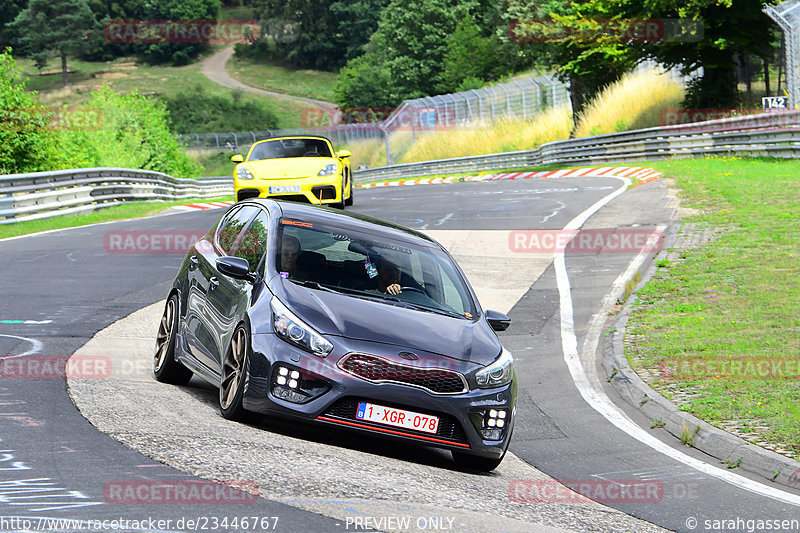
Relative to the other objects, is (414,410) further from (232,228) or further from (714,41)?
(714,41)

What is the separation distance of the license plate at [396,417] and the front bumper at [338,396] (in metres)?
0.03

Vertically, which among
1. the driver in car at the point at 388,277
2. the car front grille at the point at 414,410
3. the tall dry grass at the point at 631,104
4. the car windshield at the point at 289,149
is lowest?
the car front grille at the point at 414,410

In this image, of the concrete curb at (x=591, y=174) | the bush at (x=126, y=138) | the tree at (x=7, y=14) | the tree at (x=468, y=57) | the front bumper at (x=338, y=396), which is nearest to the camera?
the front bumper at (x=338, y=396)

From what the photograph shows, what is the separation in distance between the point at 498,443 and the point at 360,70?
98.3m

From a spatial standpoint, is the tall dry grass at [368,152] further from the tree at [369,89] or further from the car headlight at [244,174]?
the car headlight at [244,174]

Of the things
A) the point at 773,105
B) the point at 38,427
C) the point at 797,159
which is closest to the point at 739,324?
the point at 38,427

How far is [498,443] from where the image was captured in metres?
7.00

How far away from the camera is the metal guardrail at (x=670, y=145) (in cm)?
2831

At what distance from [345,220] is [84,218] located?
1772 centimetres

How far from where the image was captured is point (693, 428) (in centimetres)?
850

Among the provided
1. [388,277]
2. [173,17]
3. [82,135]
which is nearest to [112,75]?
[173,17]

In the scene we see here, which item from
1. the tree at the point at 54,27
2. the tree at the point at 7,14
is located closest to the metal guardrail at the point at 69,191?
the tree at the point at 54,27

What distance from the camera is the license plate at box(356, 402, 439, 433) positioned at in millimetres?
6621

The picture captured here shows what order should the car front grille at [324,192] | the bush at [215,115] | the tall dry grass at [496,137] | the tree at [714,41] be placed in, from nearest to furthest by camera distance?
the car front grille at [324,192] < the tree at [714,41] < the tall dry grass at [496,137] < the bush at [215,115]
